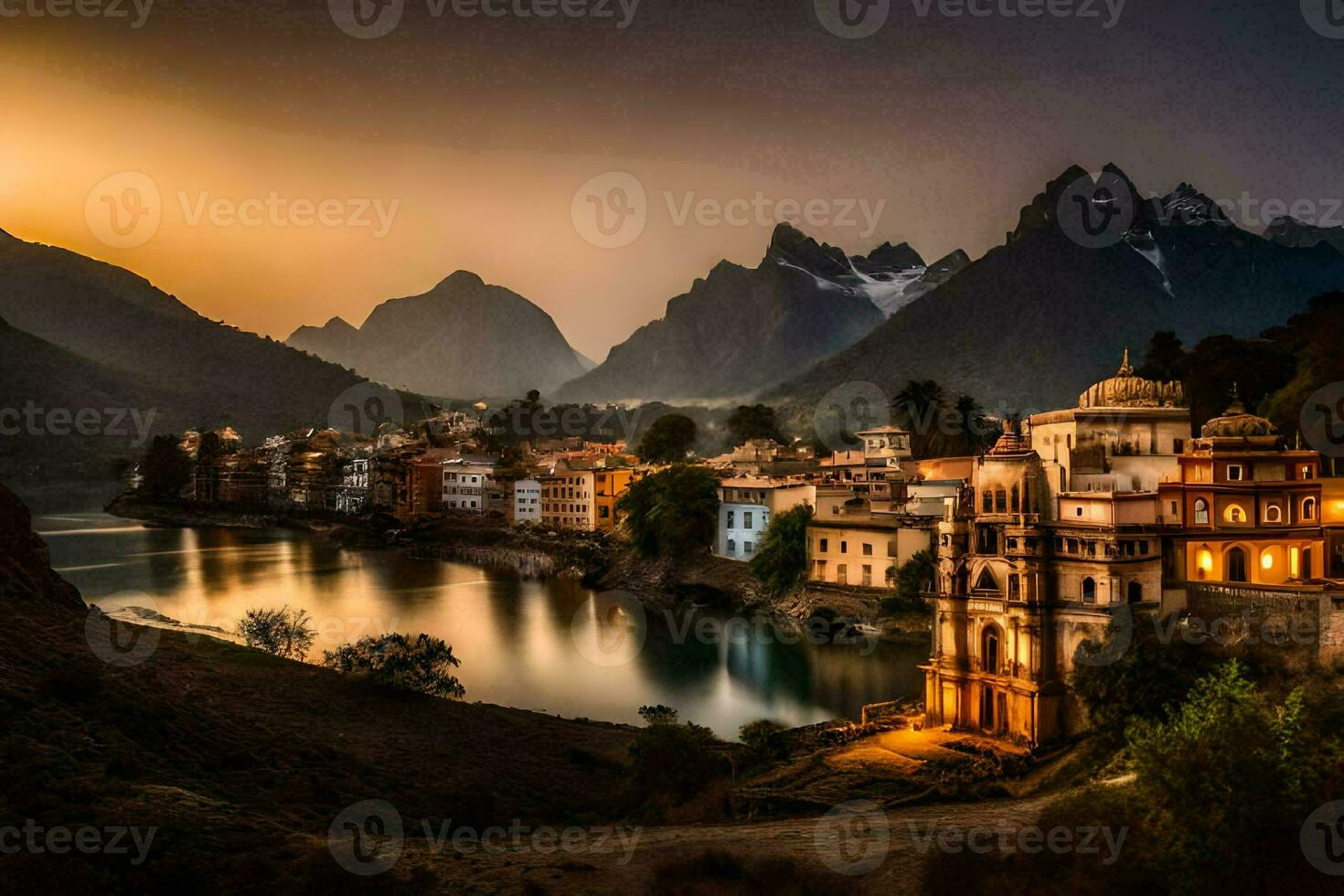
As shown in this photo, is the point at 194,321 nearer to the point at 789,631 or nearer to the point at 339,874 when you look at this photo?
the point at 789,631

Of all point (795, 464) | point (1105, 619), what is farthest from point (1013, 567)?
point (795, 464)

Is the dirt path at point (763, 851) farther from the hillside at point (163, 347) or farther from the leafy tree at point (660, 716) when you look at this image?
the hillside at point (163, 347)

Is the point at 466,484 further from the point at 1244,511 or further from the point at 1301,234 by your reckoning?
the point at 1301,234

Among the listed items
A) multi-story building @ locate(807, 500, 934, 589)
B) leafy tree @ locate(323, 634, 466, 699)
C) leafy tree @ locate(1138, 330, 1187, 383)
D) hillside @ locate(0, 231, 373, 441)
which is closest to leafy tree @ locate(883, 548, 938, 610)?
multi-story building @ locate(807, 500, 934, 589)

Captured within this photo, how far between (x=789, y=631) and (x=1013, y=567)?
53.5 ft

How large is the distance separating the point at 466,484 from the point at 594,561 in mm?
24973

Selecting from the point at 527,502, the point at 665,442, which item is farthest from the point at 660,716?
the point at 665,442

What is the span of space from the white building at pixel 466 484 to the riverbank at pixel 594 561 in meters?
2.04

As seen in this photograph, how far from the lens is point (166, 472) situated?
97312 mm

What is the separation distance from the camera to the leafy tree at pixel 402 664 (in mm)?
21156

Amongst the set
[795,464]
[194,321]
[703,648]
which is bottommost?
[703,648]

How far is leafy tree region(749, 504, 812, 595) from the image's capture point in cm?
3697

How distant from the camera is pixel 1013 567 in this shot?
18.4 meters

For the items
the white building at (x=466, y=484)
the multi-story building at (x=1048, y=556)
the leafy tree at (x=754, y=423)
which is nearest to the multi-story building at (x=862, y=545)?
the multi-story building at (x=1048, y=556)
